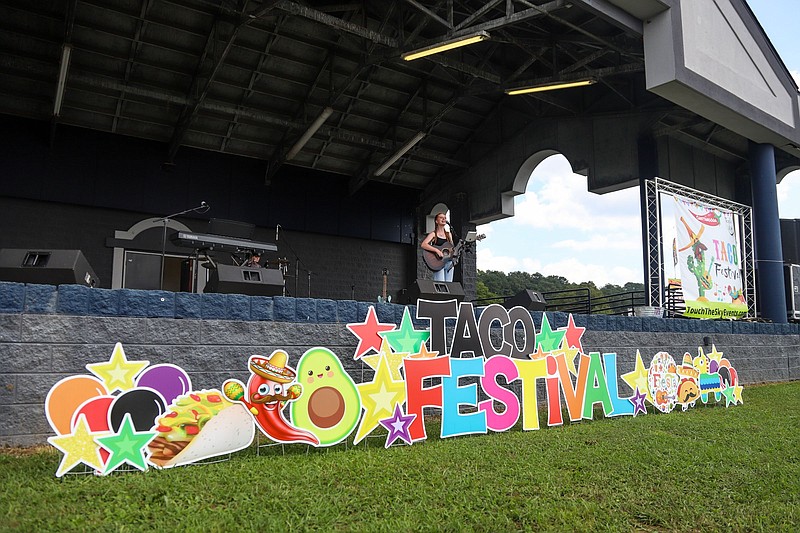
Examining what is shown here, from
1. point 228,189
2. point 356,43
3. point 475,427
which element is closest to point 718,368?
point 475,427

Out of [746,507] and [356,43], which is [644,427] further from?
[356,43]

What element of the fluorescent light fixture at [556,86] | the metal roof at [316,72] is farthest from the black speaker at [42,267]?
the fluorescent light fixture at [556,86]

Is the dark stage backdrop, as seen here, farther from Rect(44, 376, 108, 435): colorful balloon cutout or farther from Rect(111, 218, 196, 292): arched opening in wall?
Rect(44, 376, 108, 435): colorful balloon cutout

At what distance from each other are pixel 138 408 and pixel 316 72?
11.5 meters

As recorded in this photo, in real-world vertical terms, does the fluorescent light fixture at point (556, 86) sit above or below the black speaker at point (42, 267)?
above

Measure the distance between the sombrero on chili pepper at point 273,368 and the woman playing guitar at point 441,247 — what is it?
4.67 metres

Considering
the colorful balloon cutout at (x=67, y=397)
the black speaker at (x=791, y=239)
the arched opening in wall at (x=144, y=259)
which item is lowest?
the colorful balloon cutout at (x=67, y=397)

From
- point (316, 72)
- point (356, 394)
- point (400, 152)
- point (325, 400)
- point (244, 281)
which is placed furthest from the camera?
point (400, 152)

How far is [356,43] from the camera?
1316cm

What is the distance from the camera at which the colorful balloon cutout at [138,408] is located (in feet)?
13.5

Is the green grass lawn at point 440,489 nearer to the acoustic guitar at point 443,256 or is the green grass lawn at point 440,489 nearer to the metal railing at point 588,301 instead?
the acoustic guitar at point 443,256

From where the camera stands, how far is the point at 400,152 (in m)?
16.0

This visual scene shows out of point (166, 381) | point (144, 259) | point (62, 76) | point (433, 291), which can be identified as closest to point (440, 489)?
point (166, 381)

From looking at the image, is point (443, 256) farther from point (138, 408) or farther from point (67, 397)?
point (67, 397)
